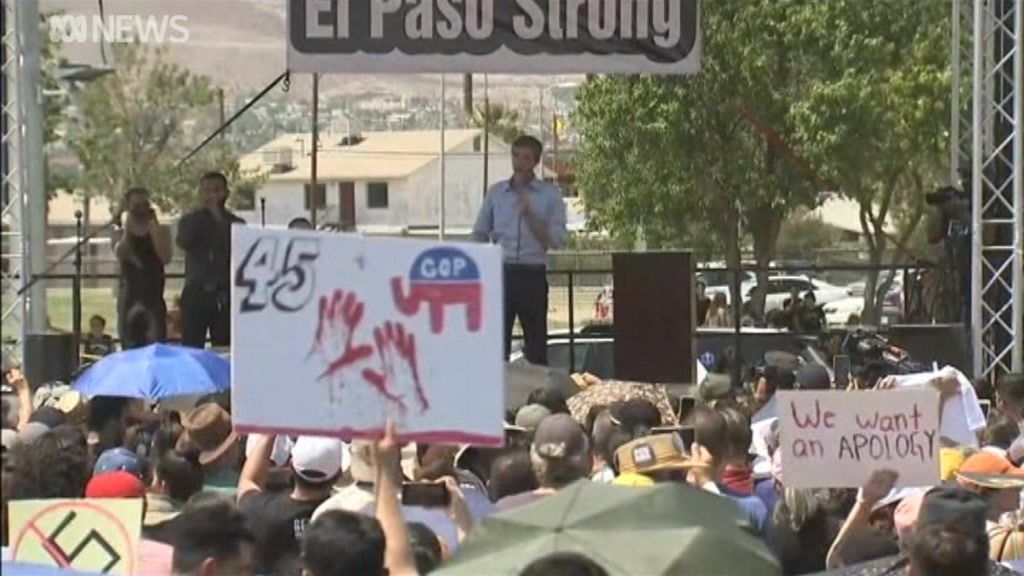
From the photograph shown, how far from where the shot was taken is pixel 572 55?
42.6 feet

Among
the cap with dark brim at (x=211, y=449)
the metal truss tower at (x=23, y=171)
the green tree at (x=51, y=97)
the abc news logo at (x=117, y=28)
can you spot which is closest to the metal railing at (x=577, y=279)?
the metal truss tower at (x=23, y=171)

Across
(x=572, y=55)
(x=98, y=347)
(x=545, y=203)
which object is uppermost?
(x=572, y=55)

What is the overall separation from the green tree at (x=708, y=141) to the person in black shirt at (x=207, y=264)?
19049 mm

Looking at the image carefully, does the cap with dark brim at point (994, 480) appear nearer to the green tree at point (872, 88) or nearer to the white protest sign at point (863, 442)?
the white protest sign at point (863, 442)

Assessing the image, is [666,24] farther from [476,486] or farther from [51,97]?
[51,97]

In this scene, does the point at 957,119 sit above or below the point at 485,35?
below

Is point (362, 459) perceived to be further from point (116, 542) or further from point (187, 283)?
point (187, 283)

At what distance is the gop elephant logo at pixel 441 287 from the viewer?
15.6ft

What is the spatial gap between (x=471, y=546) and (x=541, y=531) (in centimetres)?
23

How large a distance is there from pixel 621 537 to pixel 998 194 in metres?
9.07

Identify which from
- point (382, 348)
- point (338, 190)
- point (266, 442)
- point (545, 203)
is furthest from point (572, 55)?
point (338, 190)

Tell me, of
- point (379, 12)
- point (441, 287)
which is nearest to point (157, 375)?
point (379, 12)

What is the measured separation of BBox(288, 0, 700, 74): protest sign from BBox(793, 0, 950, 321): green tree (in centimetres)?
2080

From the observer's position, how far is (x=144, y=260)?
13.4m
